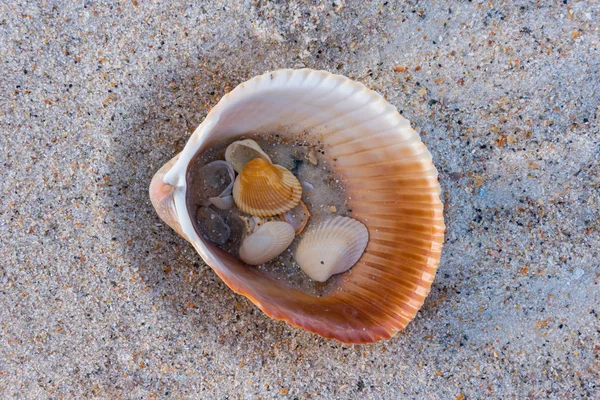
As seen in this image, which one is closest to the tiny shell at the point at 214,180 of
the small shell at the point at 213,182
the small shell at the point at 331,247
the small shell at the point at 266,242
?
the small shell at the point at 213,182

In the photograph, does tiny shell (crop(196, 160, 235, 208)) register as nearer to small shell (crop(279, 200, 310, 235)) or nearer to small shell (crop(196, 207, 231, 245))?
small shell (crop(196, 207, 231, 245))

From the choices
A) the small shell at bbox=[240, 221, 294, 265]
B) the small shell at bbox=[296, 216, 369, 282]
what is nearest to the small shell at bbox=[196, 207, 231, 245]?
the small shell at bbox=[240, 221, 294, 265]

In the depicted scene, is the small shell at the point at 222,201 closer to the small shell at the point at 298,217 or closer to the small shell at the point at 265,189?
the small shell at the point at 265,189

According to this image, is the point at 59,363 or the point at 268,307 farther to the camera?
the point at 59,363

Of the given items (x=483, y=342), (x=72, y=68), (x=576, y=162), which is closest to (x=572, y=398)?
(x=483, y=342)

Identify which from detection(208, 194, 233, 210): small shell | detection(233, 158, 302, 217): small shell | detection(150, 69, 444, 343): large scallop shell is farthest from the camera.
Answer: detection(208, 194, 233, 210): small shell

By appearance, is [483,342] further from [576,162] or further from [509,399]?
[576,162]
